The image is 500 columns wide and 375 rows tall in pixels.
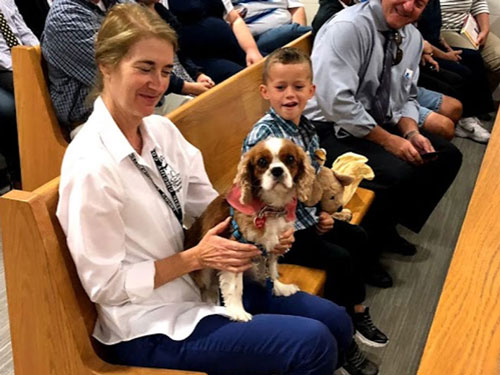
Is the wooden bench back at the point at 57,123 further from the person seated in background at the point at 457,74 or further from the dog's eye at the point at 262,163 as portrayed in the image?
the person seated in background at the point at 457,74

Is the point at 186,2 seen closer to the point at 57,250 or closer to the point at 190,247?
the point at 190,247

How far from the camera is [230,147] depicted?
6.65 ft

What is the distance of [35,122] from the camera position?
2.01 meters

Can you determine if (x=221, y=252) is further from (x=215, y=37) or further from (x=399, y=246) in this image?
(x=215, y=37)

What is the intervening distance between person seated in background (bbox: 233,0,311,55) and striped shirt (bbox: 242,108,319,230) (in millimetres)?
1601

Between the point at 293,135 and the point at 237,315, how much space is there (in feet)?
2.12

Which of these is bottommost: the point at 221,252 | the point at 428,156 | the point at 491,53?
the point at 491,53

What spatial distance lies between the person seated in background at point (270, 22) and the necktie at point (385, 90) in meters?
1.03

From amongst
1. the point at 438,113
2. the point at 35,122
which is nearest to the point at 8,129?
the point at 35,122

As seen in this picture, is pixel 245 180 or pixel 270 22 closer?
pixel 245 180

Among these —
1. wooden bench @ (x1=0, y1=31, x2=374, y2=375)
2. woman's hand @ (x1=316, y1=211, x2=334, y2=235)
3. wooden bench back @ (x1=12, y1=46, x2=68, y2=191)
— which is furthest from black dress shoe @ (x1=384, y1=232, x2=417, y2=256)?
wooden bench @ (x1=0, y1=31, x2=374, y2=375)

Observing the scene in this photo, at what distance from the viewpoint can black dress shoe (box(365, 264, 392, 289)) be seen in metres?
2.30

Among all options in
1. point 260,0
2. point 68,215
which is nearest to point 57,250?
point 68,215

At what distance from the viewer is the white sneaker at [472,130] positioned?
3.69 meters
